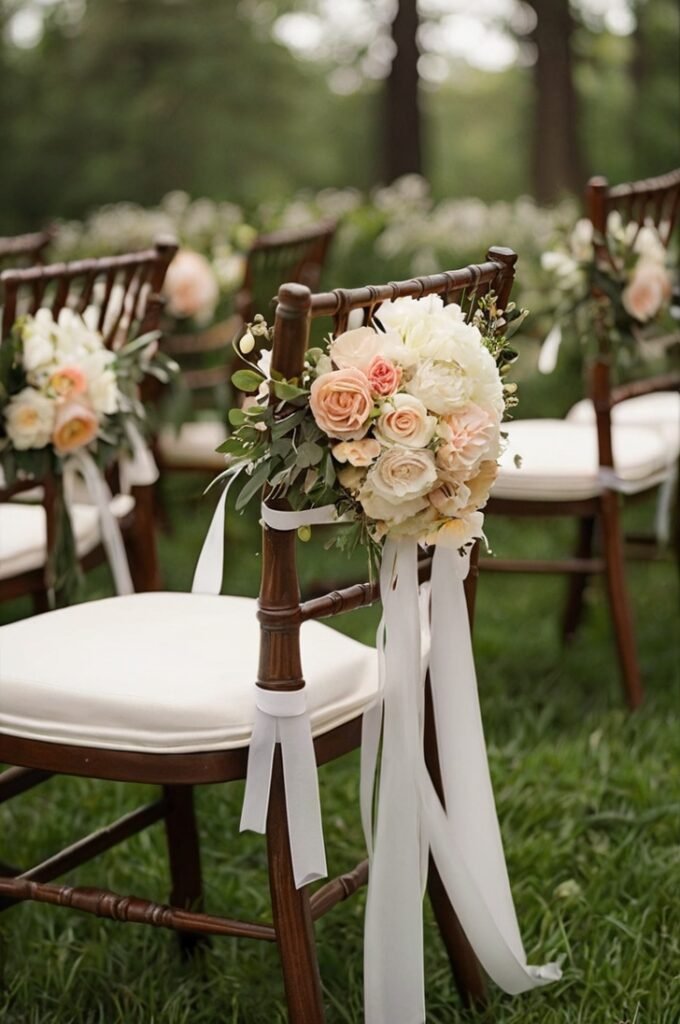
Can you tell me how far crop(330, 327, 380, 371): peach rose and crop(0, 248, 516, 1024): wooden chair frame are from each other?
0.03m

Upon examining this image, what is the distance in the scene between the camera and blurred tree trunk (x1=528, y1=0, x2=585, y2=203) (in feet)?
31.6

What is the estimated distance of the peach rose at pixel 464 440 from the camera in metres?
1.66

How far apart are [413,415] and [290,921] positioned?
64 centimetres

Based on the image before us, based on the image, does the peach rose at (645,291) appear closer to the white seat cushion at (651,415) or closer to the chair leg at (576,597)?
the white seat cushion at (651,415)

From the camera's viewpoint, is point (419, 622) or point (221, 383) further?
point (221, 383)

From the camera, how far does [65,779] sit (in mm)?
3033

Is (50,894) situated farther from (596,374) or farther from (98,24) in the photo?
(98,24)

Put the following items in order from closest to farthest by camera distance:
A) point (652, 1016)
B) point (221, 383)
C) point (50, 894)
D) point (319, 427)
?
point (319, 427) → point (50, 894) → point (652, 1016) → point (221, 383)

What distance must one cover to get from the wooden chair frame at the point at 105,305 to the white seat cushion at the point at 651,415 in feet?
3.99

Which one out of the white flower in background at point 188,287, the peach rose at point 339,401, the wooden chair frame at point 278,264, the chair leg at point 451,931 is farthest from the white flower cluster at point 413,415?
the white flower in background at point 188,287

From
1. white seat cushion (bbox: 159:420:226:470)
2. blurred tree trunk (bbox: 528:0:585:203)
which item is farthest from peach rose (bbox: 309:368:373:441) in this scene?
blurred tree trunk (bbox: 528:0:585:203)

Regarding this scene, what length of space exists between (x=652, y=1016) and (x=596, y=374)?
1548mm

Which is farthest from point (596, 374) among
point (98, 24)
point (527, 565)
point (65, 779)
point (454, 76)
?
point (454, 76)

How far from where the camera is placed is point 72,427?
2.54m
